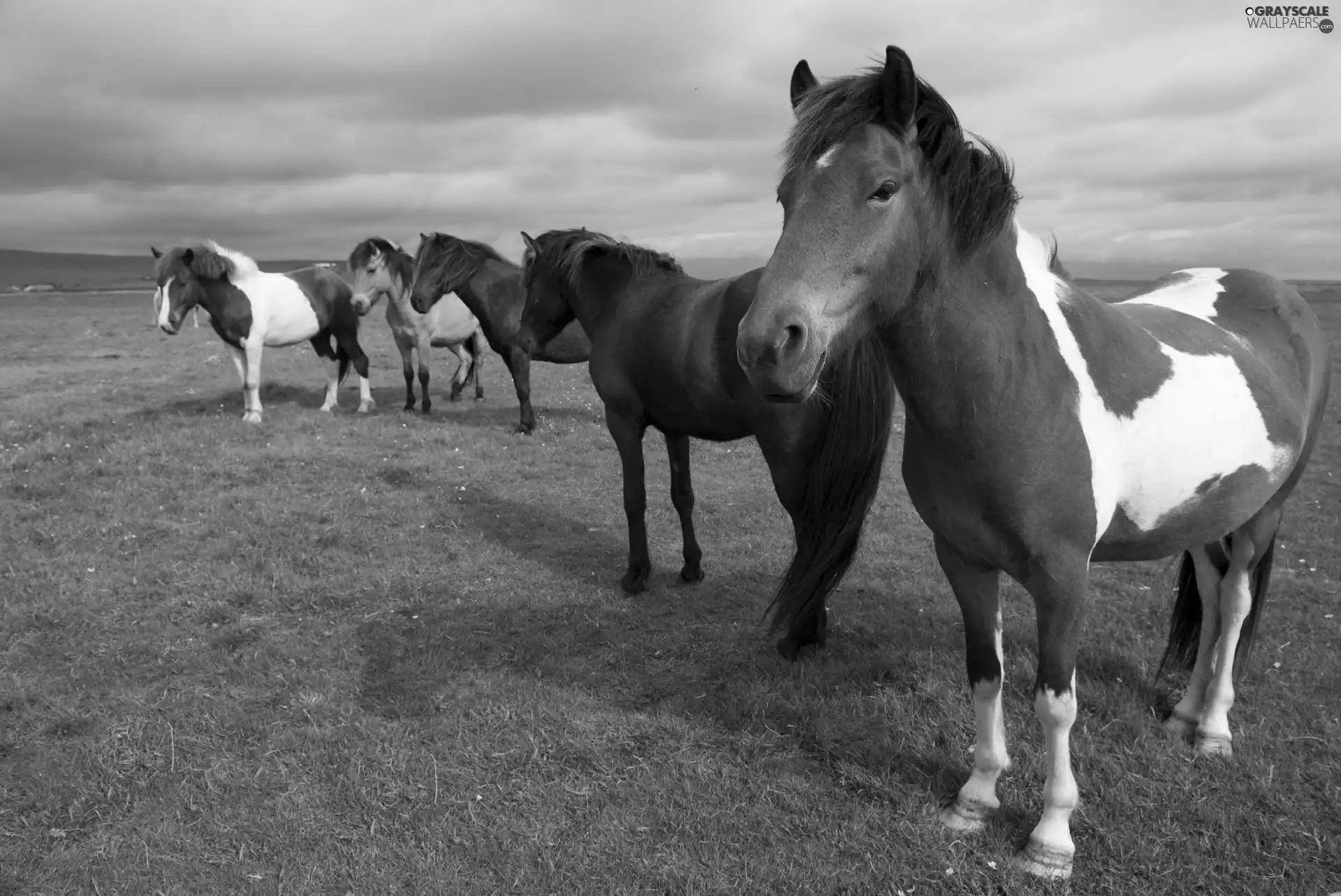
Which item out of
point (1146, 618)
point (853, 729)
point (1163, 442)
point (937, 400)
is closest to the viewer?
point (937, 400)

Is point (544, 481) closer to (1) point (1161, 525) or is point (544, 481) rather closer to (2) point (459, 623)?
(2) point (459, 623)

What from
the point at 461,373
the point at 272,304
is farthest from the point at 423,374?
the point at 272,304

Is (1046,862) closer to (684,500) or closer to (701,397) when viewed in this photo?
(701,397)

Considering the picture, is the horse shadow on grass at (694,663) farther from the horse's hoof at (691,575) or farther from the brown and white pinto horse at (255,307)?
the brown and white pinto horse at (255,307)

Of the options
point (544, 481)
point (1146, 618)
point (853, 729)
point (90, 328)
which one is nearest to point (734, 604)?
point (853, 729)

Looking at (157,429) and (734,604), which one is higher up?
(157,429)

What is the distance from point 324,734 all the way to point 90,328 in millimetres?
32527

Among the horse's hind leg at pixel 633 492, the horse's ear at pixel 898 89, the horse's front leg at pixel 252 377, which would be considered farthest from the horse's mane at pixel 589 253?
the horse's front leg at pixel 252 377

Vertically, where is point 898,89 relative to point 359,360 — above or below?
above

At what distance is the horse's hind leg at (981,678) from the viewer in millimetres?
3387

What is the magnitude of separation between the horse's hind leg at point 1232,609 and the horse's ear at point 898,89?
304 centimetres

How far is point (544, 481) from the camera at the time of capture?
968 centimetres

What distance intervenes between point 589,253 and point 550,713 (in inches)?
155

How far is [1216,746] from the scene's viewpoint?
3869mm
